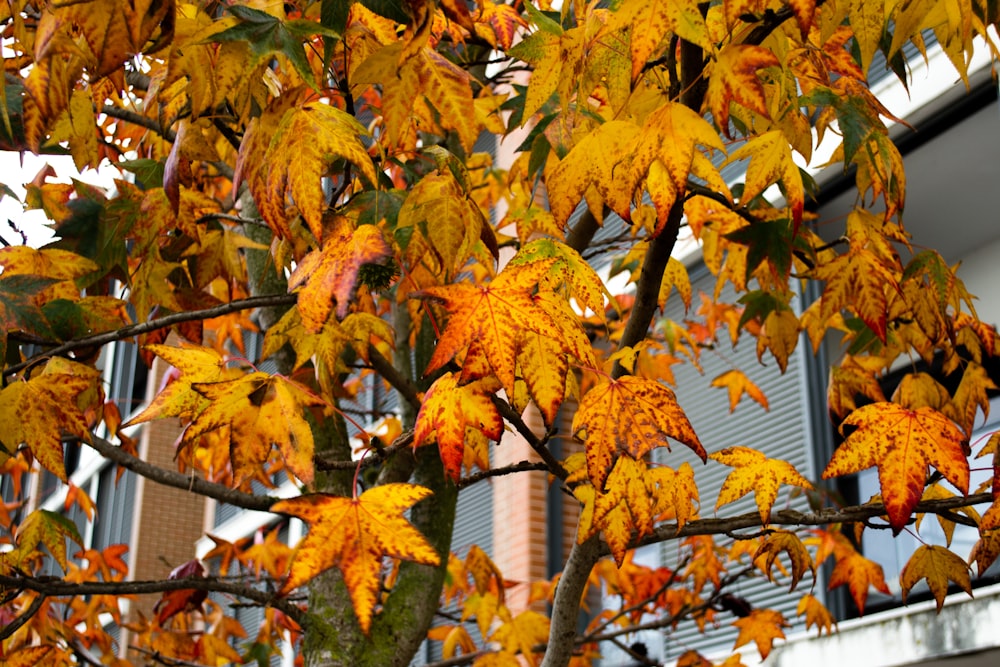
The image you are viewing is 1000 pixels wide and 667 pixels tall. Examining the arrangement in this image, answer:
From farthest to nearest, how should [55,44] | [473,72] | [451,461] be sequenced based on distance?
1. [473,72]
2. [55,44]
3. [451,461]

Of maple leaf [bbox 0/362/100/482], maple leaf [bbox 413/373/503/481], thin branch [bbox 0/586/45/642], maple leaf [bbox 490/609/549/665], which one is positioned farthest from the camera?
maple leaf [bbox 490/609/549/665]

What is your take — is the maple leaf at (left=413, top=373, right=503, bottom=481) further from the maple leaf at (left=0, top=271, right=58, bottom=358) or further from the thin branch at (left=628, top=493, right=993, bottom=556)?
the maple leaf at (left=0, top=271, right=58, bottom=358)

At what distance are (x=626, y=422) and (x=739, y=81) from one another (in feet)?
2.49

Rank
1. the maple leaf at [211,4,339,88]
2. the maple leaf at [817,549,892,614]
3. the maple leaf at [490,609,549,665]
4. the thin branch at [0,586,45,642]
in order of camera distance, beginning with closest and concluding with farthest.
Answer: the maple leaf at [211,4,339,88], the thin branch at [0,586,45,642], the maple leaf at [817,549,892,614], the maple leaf at [490,609,549,665]

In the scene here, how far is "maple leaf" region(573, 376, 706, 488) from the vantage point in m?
2.38

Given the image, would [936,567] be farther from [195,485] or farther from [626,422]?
[195,485]

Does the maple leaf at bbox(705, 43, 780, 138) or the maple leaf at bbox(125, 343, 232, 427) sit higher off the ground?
the maple leaf at bbox(705, 43, 780, 138)

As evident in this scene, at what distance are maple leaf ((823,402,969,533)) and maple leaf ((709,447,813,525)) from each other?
21 cm

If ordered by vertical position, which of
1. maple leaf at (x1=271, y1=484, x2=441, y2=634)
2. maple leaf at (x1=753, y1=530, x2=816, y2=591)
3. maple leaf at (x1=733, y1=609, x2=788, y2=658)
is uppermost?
maple leaf at (x1=733, y1=609, x2=788, y2=658)

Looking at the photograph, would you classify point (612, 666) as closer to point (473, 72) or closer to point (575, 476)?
point (473, 72)

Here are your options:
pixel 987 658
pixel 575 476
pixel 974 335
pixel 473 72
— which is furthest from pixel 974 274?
pixel 575 476

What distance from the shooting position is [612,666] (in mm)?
9055

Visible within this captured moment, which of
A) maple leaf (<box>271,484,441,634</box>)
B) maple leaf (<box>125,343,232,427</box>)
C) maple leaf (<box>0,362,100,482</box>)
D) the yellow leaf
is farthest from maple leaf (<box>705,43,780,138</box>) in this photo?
maple leaf (<box>0,362,100,482</box>)

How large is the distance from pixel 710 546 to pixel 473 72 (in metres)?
2.62
